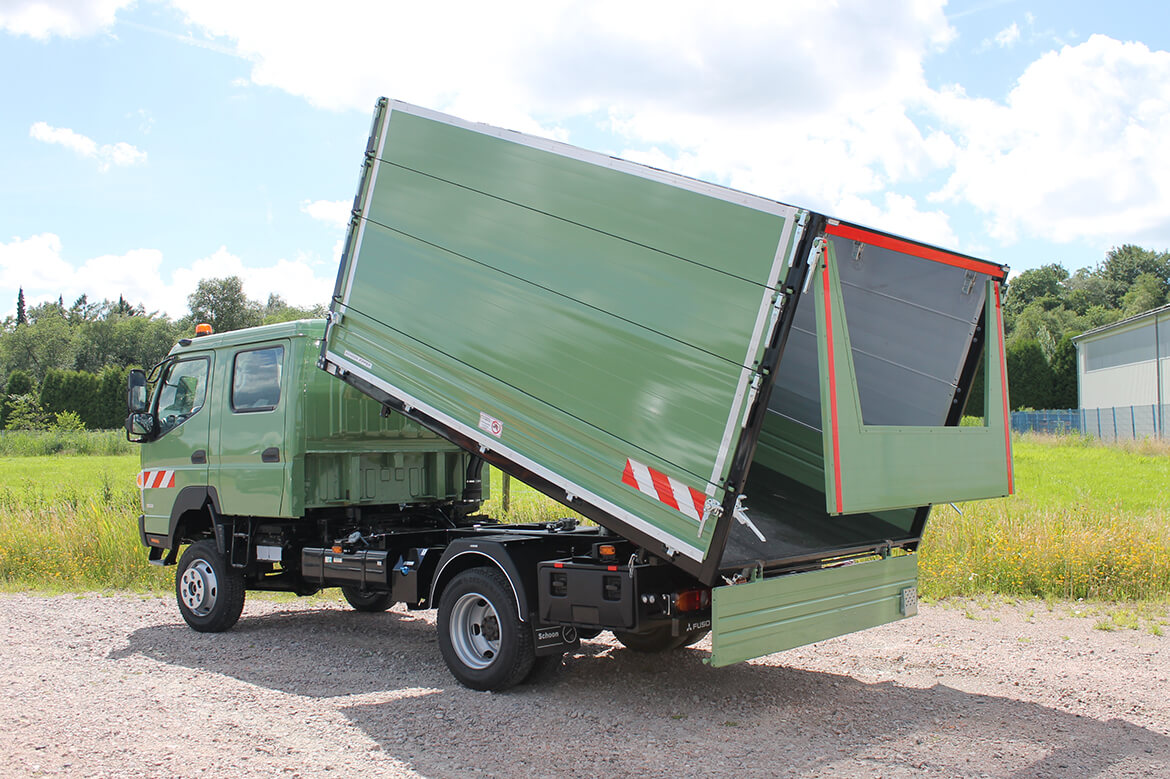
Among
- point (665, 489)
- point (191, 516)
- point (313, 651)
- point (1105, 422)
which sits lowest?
point (313, 651)

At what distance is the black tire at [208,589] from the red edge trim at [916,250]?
6211mm

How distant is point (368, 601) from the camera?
932cm

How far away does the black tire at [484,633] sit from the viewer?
579 centimetres

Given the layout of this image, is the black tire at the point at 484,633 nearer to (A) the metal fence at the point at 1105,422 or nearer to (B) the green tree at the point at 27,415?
(A) the metal fence at the point at 1105,422

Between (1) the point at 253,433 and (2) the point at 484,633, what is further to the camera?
(1) the point at 253,433

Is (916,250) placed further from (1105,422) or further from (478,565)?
(1105,422)

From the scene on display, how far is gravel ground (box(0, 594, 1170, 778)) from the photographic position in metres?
4.70

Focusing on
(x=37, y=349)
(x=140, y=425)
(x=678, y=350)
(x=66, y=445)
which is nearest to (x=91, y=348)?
(x=37, y=349)

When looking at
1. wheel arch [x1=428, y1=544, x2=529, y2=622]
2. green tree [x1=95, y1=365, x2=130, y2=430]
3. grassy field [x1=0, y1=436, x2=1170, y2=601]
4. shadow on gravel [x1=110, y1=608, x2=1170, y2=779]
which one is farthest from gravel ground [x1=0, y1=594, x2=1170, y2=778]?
green tree [x1=95, y1=365, x2=130, y2=430]

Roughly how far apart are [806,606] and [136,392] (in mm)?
6593

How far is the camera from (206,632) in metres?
8.34

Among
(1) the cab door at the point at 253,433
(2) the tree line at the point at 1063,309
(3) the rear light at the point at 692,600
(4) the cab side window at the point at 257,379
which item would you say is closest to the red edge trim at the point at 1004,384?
(3) the rear light at the point at 692,600

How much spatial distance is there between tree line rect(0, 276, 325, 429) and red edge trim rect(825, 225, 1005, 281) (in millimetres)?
61753

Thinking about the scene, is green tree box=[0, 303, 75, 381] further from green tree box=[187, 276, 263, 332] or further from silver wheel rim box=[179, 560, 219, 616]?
silver wheel rim box=[179, 560, 219, 616]
